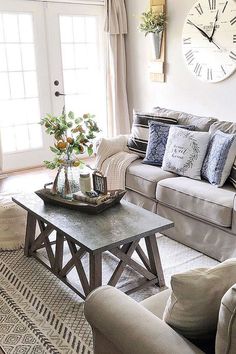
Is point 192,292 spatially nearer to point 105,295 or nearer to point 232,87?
point 105,295

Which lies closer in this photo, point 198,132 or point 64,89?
point 198,132

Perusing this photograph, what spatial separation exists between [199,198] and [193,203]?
6cm

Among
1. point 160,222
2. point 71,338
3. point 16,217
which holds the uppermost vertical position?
point 160,222

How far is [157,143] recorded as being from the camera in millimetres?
3615

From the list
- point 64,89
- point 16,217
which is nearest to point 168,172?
point 16,217

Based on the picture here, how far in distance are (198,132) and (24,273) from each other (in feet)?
5.81

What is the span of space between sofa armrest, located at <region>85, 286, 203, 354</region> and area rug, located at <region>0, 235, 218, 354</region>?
0.69 m

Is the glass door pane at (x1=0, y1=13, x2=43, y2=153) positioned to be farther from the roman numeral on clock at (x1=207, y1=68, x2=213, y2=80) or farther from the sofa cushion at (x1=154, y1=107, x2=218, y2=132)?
the roman numeral on clock at (x1=207, y1=68, x2=213, y2=80)

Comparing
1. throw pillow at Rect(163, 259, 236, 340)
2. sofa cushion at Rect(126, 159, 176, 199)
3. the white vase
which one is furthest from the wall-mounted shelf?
throw pillow at Rect(163, 259, 236, 340)

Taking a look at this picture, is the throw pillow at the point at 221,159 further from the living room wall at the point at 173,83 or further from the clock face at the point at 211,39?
the clock face at the point at 211,39

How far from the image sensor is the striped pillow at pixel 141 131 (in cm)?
378

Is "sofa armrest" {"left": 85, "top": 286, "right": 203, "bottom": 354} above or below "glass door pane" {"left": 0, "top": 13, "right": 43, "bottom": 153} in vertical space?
below

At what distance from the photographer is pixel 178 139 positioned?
3367mm

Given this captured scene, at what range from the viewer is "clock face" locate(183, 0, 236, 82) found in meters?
3.86
